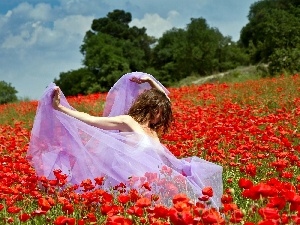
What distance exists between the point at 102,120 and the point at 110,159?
57cm

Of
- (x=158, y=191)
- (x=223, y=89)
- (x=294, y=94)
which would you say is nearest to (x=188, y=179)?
(x=158, y=191)

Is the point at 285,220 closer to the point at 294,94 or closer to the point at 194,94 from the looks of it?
the point at 294,94

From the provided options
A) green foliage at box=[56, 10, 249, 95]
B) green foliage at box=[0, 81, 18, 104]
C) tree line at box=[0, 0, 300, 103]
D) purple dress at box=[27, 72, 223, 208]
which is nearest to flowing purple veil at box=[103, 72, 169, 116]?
purple dress at box=[27, 72, 223, 208]

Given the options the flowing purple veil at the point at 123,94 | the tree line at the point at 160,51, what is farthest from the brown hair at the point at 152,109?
the tree line at the point at 160,51

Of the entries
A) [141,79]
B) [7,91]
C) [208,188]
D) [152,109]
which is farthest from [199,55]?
[208,188]

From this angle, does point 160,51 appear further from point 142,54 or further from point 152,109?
point 152,109

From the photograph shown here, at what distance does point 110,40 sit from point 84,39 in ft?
16.0

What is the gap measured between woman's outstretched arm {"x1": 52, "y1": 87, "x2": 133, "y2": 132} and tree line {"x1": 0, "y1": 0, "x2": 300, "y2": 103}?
36484 mm

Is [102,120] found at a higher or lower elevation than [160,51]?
lower

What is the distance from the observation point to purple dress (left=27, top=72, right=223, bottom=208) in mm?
5246

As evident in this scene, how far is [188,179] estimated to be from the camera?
546 centimetres

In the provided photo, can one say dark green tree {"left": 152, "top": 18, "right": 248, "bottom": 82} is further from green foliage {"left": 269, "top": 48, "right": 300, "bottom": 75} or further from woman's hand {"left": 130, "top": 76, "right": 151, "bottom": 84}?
woman's hand {"left": 130, "top": 76, "right": 151, "bottom": 84}

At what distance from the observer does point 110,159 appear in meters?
5.62

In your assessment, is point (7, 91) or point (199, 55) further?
point (7, 91)
